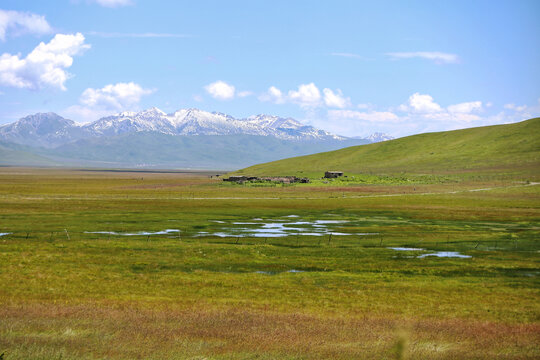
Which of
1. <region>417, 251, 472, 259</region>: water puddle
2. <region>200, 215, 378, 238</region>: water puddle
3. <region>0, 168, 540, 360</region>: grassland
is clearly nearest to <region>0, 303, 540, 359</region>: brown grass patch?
<region>0, 168, 540, 360</region>: grassland

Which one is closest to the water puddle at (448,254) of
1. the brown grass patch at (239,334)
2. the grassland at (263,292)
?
the grassland at (263,292)

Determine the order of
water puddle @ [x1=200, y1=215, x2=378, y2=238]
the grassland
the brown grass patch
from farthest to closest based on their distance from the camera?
water puddle @ [x1=200, y1=215, x2=378, y2=238] → the grassland → the brown grass patch

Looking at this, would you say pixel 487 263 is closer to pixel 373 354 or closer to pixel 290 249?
pixel 290 249

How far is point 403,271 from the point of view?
1576 inches

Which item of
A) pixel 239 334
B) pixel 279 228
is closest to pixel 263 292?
pixel 239 334

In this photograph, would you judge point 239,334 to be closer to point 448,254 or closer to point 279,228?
point 448,254

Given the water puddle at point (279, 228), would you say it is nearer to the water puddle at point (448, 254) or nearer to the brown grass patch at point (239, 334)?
the water puddle at point (448, 254)

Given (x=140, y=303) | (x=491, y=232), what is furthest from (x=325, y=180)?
(x=140, y=303)

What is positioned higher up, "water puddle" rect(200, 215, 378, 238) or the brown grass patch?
"water puddle" rect(200, 215, 378, 238)

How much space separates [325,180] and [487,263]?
13876 centimetres

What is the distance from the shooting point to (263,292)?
109 ft

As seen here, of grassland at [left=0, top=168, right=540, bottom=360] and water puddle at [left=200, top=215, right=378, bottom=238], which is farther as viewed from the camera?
water puddle at [left=200, top=215, right=378, bottom=238]

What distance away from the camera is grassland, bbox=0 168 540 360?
72.6 feet

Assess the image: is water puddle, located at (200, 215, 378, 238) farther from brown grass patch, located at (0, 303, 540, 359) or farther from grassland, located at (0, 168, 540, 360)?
brown grass patch, located at (0, 303, 540, 359)
